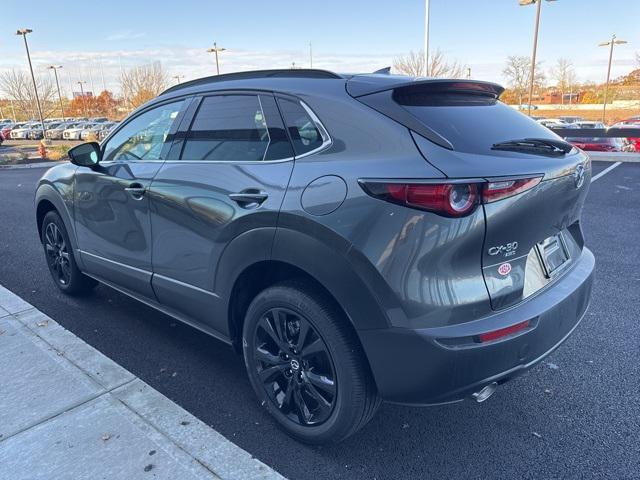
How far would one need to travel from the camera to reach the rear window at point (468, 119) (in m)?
2.13

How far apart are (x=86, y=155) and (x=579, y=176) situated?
3257mm

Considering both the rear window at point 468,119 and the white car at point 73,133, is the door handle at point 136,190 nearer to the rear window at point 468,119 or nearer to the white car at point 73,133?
the rear window at point 468,119

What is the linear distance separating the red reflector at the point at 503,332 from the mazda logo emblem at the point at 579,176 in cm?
76

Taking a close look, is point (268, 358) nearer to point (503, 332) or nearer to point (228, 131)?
point (503, 332)

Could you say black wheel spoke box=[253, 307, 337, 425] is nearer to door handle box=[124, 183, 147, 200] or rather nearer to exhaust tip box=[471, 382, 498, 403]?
exhaust tip box=[471, 382, 498, 403]

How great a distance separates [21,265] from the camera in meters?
5.50

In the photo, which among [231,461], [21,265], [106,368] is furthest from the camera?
[21,265]

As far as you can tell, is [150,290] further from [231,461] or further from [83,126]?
[83,126]

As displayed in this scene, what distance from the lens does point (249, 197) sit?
7.93 ft

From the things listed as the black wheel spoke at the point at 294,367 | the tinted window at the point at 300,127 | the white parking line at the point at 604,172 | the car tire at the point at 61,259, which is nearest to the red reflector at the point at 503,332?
the black wheel spoke at the point at 294,367

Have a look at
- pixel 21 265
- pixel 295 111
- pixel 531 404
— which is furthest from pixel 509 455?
pixel 21 265

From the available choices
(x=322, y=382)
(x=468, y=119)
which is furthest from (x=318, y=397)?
(x=468, y=119)

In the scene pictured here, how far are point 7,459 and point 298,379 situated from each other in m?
1.44

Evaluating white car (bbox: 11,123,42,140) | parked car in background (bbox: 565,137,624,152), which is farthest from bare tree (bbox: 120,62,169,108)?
parked car in background (bbox: 565,137,624,152)
